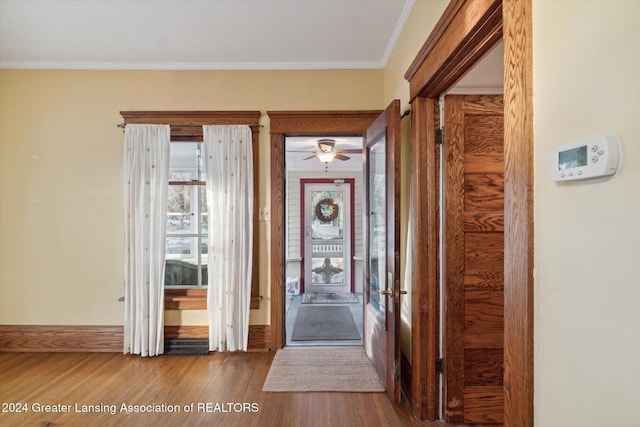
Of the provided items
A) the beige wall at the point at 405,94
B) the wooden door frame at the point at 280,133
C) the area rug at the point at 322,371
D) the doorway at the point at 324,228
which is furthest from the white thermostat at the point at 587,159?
the doorway at the point at 324,228

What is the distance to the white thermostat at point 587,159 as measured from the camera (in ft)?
2.22

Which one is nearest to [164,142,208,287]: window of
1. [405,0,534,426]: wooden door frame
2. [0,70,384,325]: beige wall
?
[0,70,384,325]: beige wall

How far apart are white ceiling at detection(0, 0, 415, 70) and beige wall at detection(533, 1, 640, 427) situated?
166cm

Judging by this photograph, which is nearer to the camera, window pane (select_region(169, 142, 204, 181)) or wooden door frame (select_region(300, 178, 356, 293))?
window pane (select_region(169, 142, 204, 181))

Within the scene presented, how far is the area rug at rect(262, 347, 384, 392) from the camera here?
2.38 meters

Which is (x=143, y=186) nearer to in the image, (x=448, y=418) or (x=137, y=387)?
(x=137, y=387)

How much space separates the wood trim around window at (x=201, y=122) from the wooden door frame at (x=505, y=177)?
1.57 meters

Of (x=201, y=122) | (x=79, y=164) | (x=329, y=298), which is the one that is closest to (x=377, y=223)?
(x=201, y=122)

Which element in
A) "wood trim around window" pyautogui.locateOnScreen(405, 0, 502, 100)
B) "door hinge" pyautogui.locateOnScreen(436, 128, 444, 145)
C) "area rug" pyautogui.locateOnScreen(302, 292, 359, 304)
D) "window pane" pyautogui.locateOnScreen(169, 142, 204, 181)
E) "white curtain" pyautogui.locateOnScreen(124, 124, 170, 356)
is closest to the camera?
"wood trim around window" pyautogui.locateOnScreen(405, 0, 502, 100)

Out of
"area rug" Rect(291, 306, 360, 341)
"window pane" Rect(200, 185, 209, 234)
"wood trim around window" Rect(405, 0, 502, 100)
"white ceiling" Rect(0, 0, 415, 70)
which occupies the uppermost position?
"white ceiling" Rect(0, 0, 415, 70)

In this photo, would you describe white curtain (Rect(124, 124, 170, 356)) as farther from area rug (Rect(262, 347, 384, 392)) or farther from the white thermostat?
the white thermostat

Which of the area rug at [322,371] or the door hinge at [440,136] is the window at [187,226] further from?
the door hinge at [440,136]

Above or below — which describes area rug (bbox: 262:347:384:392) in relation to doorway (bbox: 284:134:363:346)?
below

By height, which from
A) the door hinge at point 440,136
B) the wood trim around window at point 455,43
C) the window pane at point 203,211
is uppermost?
the wood trim around window at point 455,43
